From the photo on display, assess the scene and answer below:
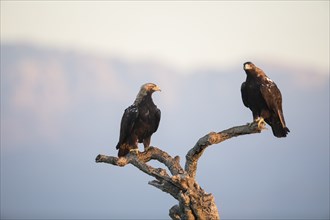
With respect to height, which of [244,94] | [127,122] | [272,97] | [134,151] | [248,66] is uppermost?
[248,66]

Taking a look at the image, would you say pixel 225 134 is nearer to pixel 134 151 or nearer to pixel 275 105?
pixel 275 105

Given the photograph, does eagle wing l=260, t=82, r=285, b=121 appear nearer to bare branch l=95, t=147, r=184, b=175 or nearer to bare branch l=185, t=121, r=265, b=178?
bare branch l=185, t=121, r=265, b=178

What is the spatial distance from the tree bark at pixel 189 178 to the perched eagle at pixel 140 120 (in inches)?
20.8

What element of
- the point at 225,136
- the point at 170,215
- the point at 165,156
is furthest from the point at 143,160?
the point at 225,136

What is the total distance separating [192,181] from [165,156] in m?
0.95

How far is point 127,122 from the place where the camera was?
10.1 meters

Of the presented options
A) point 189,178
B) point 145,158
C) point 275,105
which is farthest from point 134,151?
point 275,105

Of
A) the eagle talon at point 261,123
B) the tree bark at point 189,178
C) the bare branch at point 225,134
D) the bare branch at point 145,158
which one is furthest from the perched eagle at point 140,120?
the eagle talon at point 261,123

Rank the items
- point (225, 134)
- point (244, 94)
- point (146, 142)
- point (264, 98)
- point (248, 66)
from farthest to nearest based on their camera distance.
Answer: point (146, 142) → point (244, 94) → point (248, 66) → point (264, 98) → point (225, 134)

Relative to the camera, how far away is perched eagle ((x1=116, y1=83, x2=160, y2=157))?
1005cm

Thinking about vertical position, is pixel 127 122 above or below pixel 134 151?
above

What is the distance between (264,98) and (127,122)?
8.30 ft

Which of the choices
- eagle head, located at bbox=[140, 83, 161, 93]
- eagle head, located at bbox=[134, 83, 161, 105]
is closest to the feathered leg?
eagle head, located at bbox=[134, 83, 161, 105]

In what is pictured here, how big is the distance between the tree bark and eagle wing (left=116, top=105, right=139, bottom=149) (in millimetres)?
557
